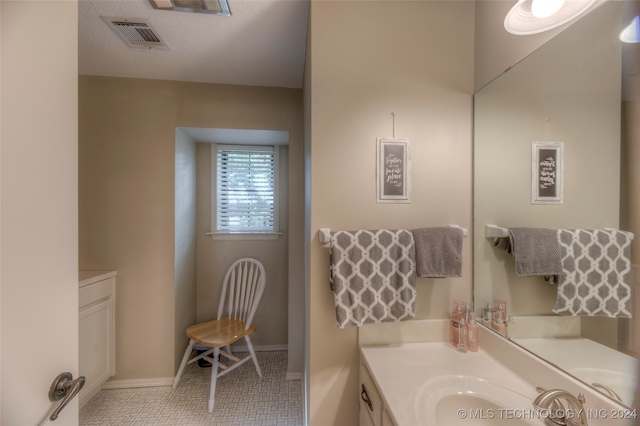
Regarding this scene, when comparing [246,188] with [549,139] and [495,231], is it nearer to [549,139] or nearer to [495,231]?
[495,231]

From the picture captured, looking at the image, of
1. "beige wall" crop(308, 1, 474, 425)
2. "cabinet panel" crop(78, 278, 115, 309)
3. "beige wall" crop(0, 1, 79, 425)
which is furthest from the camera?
"cabinet panel" crop(78, 278, 115, 309)

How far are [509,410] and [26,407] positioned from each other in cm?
132

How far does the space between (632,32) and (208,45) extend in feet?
6.24

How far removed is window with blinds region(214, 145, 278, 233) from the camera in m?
2.43

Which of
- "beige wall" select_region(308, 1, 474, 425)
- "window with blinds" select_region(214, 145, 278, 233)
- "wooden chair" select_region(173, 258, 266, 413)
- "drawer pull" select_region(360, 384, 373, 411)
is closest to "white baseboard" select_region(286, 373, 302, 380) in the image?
"wooden chair" select_region(173, 258, 266, 413)

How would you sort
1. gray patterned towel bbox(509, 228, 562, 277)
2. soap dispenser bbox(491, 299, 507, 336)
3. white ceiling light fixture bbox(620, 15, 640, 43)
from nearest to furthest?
white ceiling light fixture bbox(620, 15, 640, 43), gray patterned towel bbox(509, 228, 562, 277), soap dispenser bbox(491, 299, 507, 336)

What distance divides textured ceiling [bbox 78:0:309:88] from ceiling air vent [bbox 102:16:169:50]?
0.03 m

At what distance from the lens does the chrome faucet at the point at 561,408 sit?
0.66m

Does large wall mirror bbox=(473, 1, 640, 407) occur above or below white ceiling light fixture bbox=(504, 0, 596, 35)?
below

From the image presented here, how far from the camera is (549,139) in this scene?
2.87ft

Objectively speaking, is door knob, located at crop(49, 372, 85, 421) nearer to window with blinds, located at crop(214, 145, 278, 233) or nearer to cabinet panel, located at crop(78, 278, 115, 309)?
cabinet panel, located at crop(78, 278, 115, 309)

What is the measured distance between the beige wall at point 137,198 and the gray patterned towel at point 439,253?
146 cm

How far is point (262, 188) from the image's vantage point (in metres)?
2.47

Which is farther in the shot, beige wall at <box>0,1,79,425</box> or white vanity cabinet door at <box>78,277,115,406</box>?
white vanity cabinet door at <box>78,277,115,406</box>
